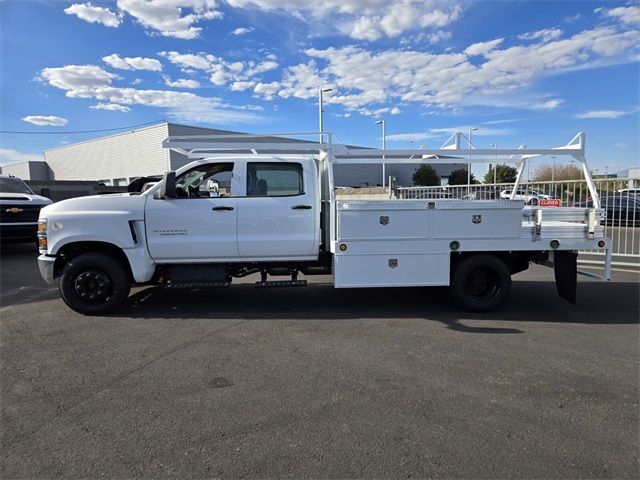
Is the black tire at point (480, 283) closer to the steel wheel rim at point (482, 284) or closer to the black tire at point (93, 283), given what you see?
the steel wheel rim at point (482, 284)

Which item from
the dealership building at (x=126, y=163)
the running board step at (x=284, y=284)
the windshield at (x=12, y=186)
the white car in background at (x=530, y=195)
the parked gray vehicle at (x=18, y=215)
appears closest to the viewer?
the running board step at (x=284, y=284)

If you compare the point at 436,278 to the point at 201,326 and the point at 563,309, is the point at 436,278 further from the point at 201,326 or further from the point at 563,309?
the point at 201,326

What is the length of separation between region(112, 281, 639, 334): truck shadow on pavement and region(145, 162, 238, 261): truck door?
A: 88cm

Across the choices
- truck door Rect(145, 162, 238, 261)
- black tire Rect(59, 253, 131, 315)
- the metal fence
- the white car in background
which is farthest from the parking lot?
→ the metal fence

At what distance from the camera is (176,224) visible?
602 centimetres

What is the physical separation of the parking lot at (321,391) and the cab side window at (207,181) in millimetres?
1696

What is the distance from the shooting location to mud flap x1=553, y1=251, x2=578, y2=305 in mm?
6094

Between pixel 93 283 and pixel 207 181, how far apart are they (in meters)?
2.09

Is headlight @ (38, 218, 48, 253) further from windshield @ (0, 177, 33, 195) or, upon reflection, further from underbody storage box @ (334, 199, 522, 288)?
windshield @ (0, 177, 33, 195)

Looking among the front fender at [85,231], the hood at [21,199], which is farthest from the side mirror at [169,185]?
the hood at [21,199]

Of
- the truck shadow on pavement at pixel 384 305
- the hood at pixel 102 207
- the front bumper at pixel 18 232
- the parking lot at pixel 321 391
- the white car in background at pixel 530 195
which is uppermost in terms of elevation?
the white car in background at pixel 530 195

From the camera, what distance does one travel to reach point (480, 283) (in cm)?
621

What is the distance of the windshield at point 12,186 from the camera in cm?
1290

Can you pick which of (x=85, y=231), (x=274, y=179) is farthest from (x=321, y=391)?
(x=85, y=231)
